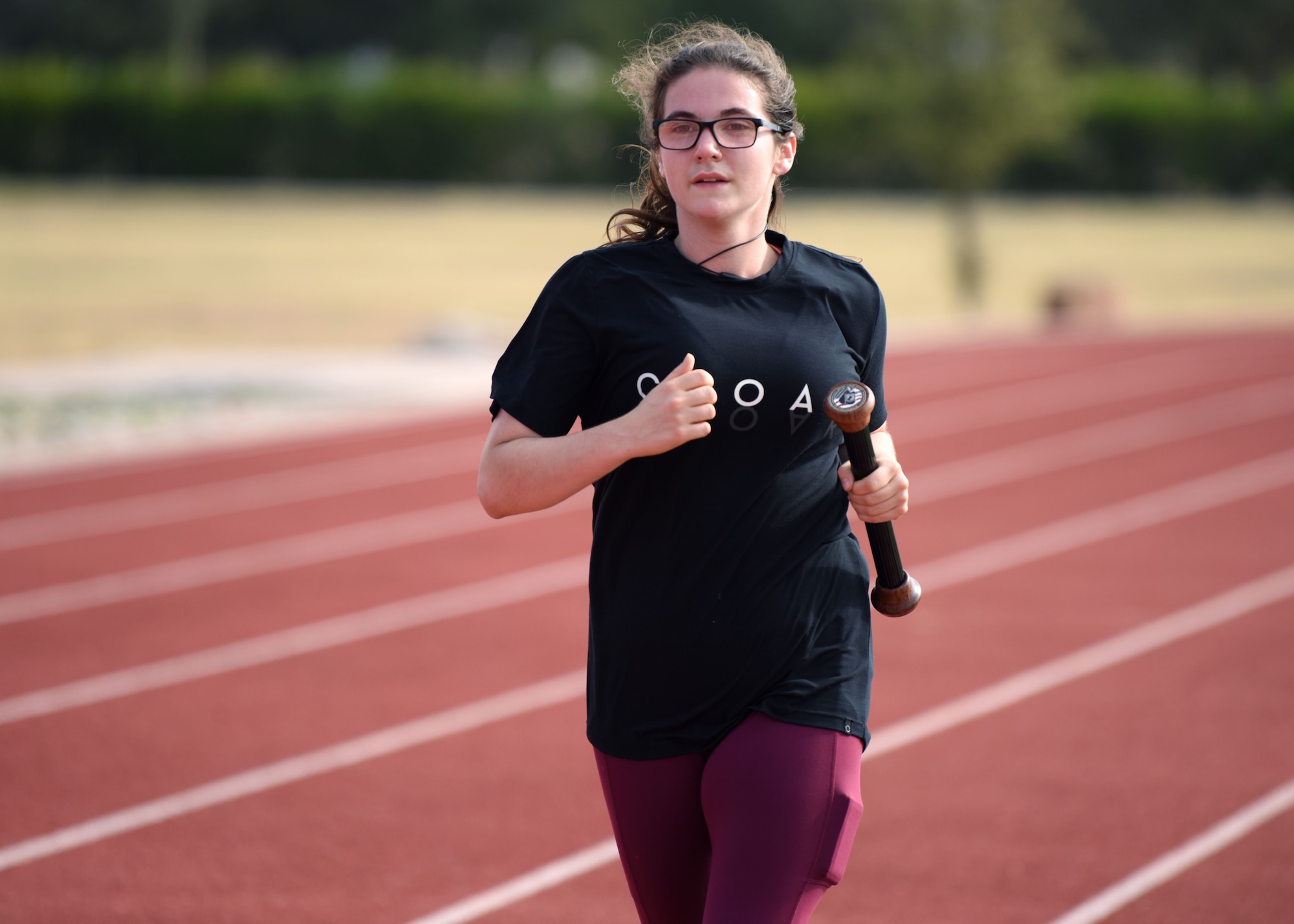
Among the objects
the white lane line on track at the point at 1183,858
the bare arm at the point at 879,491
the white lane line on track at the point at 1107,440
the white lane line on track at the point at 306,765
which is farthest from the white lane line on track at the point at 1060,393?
the bare arm at the point at 879,491

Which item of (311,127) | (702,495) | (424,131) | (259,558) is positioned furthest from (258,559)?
(311,127)

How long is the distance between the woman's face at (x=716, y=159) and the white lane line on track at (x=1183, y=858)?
240cm

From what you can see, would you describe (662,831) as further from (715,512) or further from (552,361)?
(552,361)

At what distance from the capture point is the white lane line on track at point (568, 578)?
6.17 meters

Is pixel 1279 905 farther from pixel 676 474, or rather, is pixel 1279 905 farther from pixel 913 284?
pixel 913 284

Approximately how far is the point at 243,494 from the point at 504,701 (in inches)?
186

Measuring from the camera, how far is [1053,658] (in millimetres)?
6492

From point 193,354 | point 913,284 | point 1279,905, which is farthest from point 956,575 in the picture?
point 913,284

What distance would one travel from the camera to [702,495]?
239 cm

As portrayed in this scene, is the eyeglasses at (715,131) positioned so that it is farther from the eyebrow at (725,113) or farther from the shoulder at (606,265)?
the shoulder at (606,265)

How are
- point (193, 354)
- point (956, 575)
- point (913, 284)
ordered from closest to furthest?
1. point (956, 575)
2. point (193, 354)
3. point (913, 284)

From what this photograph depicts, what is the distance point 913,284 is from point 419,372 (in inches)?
509

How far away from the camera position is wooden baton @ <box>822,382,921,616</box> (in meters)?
2.31

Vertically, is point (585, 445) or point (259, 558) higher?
point (585, 445)
